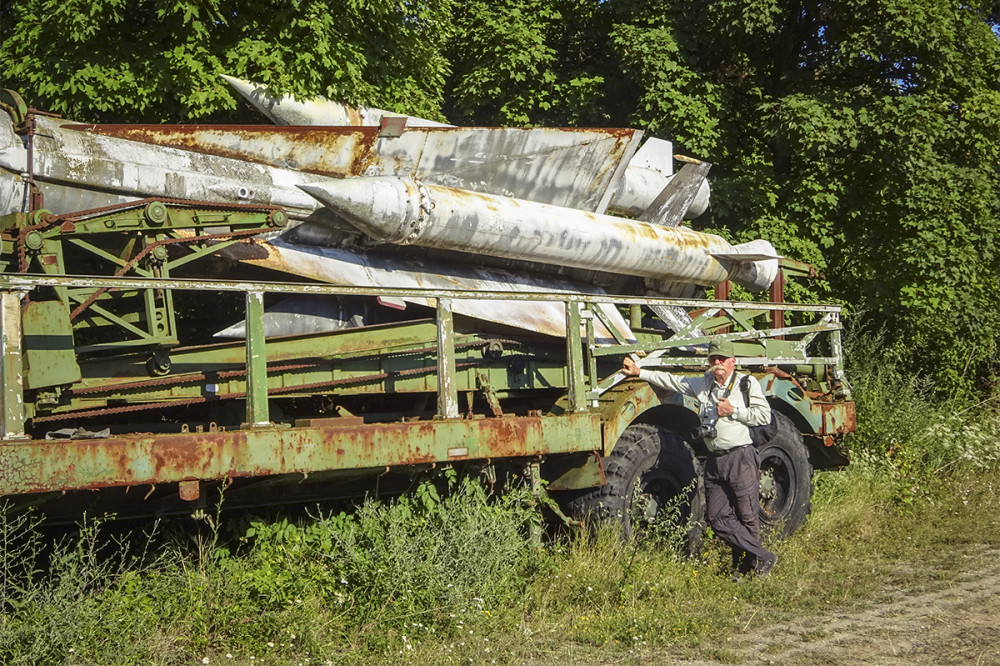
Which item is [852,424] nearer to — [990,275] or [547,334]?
[547,334]

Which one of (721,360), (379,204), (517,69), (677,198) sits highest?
(517,69)

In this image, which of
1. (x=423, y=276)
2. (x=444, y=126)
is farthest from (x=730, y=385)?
(x=444, y=126)

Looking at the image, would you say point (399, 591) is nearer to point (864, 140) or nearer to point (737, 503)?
point (737, 503)

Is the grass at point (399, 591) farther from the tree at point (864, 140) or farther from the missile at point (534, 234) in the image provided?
the tree at point (864, 140)

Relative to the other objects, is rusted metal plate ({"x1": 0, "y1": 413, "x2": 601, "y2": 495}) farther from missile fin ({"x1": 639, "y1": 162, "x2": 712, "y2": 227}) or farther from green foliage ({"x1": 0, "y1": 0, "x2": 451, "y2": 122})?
green foliage ({"x1": 0, "y1": 0, "x2": 451, "y2": 122})

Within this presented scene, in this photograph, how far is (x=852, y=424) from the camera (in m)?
9.15

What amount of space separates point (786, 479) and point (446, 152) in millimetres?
4045

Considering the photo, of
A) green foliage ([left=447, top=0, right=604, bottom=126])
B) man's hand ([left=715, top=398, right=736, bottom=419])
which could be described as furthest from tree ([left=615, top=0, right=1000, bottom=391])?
man's hand ([left=715, top=398, right=736, bottom=419])

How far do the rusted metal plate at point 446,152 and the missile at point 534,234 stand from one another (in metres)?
0.56

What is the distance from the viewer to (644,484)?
7387mm

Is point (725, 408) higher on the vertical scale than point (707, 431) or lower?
higher

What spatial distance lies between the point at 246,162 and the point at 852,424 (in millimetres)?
5738

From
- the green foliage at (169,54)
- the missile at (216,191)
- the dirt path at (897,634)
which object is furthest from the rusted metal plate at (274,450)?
the green foliage at (169,54)

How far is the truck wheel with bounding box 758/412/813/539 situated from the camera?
8414 mm
